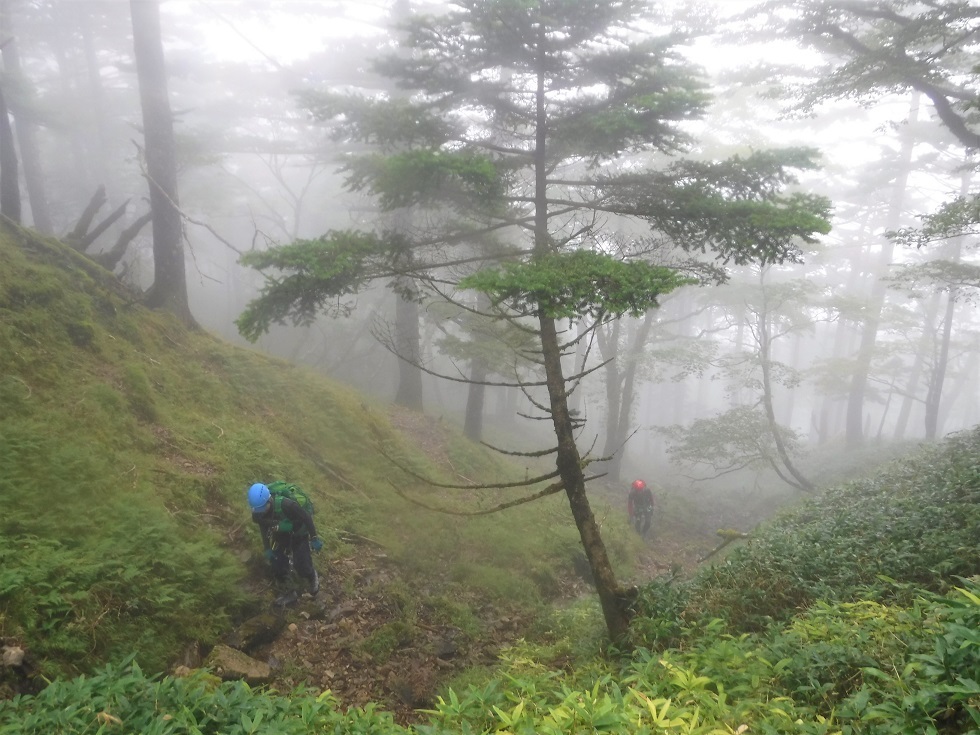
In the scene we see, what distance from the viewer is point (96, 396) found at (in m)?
8.55

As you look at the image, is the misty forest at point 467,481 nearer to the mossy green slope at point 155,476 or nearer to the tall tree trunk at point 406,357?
the mossy green slope at point 155,476

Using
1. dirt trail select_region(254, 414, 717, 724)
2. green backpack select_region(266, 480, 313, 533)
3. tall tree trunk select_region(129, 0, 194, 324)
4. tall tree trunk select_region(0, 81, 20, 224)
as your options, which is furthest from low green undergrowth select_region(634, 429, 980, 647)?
tall tree trunk select_region(0, 81, 20, 224)

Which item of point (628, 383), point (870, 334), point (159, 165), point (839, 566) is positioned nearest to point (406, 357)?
point (159, 165)

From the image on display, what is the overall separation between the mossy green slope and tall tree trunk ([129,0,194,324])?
0.87m

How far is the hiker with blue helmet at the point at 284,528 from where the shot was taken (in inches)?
295

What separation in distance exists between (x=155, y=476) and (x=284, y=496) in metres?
1.98

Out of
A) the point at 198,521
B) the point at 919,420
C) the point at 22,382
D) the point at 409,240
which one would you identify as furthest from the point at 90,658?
the point at 919,420

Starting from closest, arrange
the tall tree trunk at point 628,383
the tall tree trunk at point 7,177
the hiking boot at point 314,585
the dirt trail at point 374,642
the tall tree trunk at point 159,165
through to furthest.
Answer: the dirt trail at point 374,642 < the hiking boot at point 314,585 < the tall tree trunk at point 7,177 < the tall tree trunk at point 159,165 < the tall tree trunk at point 628,383

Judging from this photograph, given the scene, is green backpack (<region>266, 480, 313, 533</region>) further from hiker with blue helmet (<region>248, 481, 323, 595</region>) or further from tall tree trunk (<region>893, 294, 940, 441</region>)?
tall tree trunk (<region>893, 294, 940, 441</region>)

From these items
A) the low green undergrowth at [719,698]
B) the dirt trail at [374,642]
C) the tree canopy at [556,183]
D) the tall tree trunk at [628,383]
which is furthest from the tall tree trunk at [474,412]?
the low green undergrowth at [719,698]

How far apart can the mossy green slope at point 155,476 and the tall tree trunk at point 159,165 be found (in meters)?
0.87

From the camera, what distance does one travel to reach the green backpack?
7.59m

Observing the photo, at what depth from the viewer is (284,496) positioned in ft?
25.3

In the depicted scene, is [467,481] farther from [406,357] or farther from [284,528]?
[284,528]
